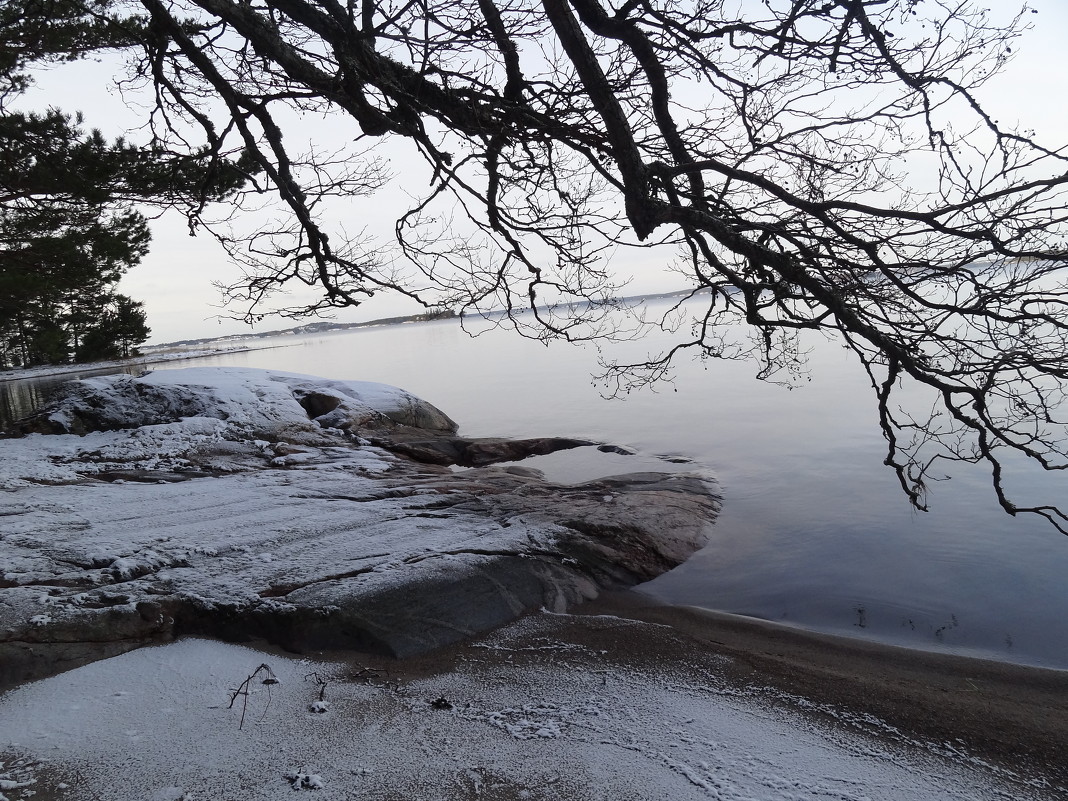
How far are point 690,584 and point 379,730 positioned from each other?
301 cm

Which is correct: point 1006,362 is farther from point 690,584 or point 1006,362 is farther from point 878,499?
point 878,499

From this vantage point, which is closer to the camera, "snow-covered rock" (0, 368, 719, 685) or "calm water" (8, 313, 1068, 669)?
"snow-covered rock" (0, 368, 719, 685)

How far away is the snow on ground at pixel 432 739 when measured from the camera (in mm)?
2320

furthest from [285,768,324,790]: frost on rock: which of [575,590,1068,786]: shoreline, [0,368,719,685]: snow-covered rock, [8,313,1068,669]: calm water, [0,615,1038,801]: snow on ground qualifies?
[8,313,1068,669]: calm water

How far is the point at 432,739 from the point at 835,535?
16.4 feet

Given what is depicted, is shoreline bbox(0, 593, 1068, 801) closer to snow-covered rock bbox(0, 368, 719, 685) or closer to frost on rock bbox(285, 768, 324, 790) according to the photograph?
frost on rock bbox(285, 768, 324, 790)

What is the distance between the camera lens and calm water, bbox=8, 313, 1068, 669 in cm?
457

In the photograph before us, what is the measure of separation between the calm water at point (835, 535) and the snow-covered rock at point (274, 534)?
2.12 ft

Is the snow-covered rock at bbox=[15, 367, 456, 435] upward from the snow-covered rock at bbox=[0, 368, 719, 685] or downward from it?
upward

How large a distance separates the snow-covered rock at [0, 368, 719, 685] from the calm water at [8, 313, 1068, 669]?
646 millimetres

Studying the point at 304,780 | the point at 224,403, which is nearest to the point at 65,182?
the point at 224,403

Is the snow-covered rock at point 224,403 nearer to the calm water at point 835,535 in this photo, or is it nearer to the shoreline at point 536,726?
the calm water at point 835,535

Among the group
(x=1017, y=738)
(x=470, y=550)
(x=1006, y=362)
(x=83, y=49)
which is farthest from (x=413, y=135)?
(x=83, y=49)

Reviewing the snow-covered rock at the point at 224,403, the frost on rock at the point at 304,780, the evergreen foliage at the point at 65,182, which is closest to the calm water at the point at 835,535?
the snow-covered rock at the point at 224,403
